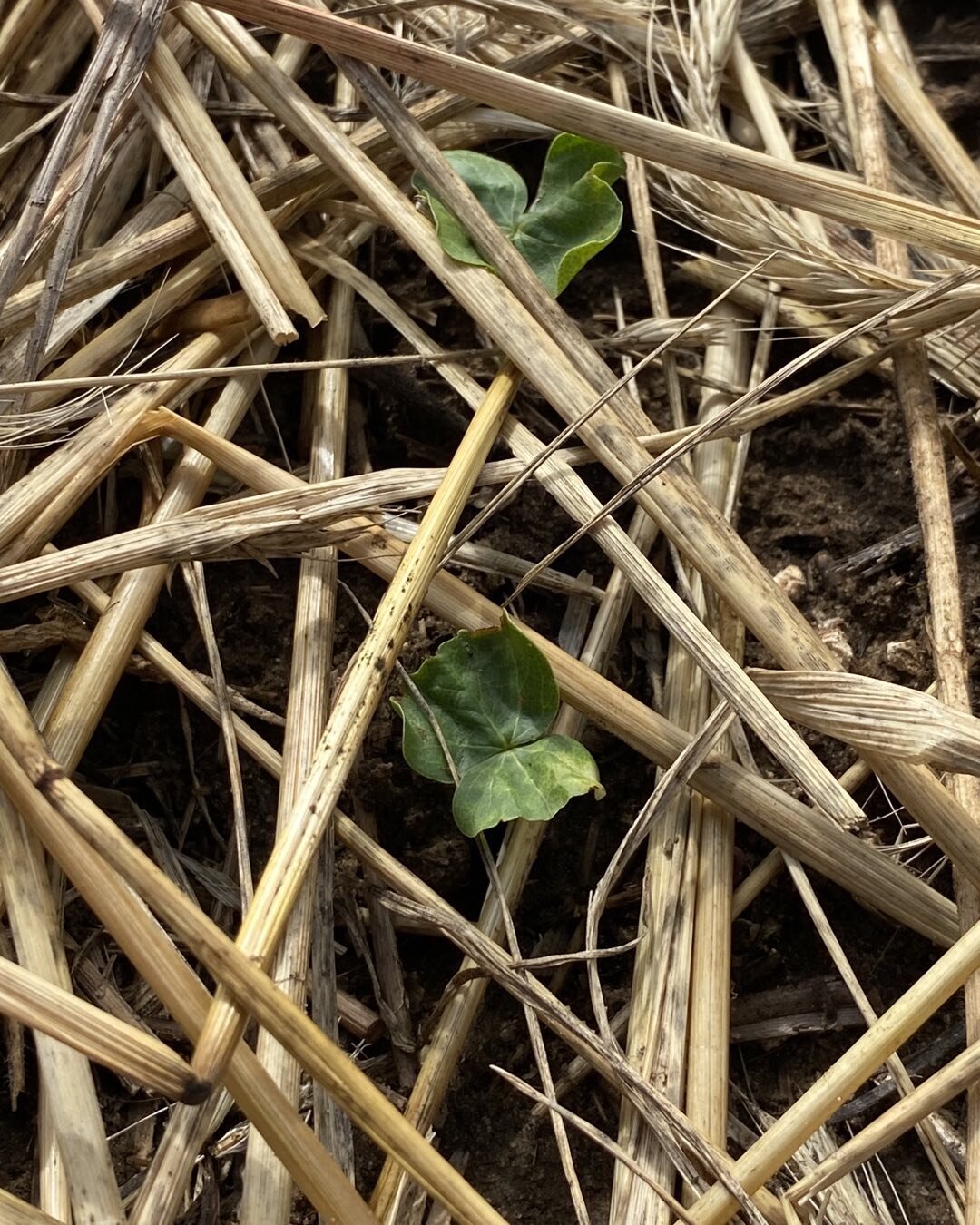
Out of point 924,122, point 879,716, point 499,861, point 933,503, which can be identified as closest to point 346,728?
point 499,861

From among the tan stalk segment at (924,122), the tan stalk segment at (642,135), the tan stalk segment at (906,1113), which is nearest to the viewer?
the tan stalk segment at (906,1113)

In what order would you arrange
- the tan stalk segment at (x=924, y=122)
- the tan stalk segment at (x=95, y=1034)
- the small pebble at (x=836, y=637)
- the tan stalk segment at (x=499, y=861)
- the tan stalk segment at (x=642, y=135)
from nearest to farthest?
the tan stalk segment at (x=95, y=1034)
the tan stalk segment at (x=499, y=861)
the tan stalk segment at (x=642, y=135)
the small pebble at (x=836, y=637)
the tan stalk segment at (x=924, y=122)

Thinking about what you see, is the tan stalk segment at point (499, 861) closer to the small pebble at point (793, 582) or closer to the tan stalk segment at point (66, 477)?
the small pebble at point (793, 582)

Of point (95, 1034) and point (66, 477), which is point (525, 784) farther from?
point (66, 477)

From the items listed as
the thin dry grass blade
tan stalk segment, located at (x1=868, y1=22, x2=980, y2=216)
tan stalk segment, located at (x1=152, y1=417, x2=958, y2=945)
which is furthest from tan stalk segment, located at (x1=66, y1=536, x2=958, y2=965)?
tan stalk segment, located at (x1=868, y1=22, x2=980, y2=216)

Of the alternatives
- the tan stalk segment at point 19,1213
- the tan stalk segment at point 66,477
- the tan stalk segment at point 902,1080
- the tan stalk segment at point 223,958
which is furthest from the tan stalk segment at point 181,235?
the tan stalk segment at point 902,1080

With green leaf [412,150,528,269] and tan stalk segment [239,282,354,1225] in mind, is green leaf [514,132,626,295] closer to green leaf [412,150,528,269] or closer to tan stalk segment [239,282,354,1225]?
green leaf [412,150,528,269]

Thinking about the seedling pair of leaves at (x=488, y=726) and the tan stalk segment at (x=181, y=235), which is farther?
the tan stalk segment at (x=181, y=235)
